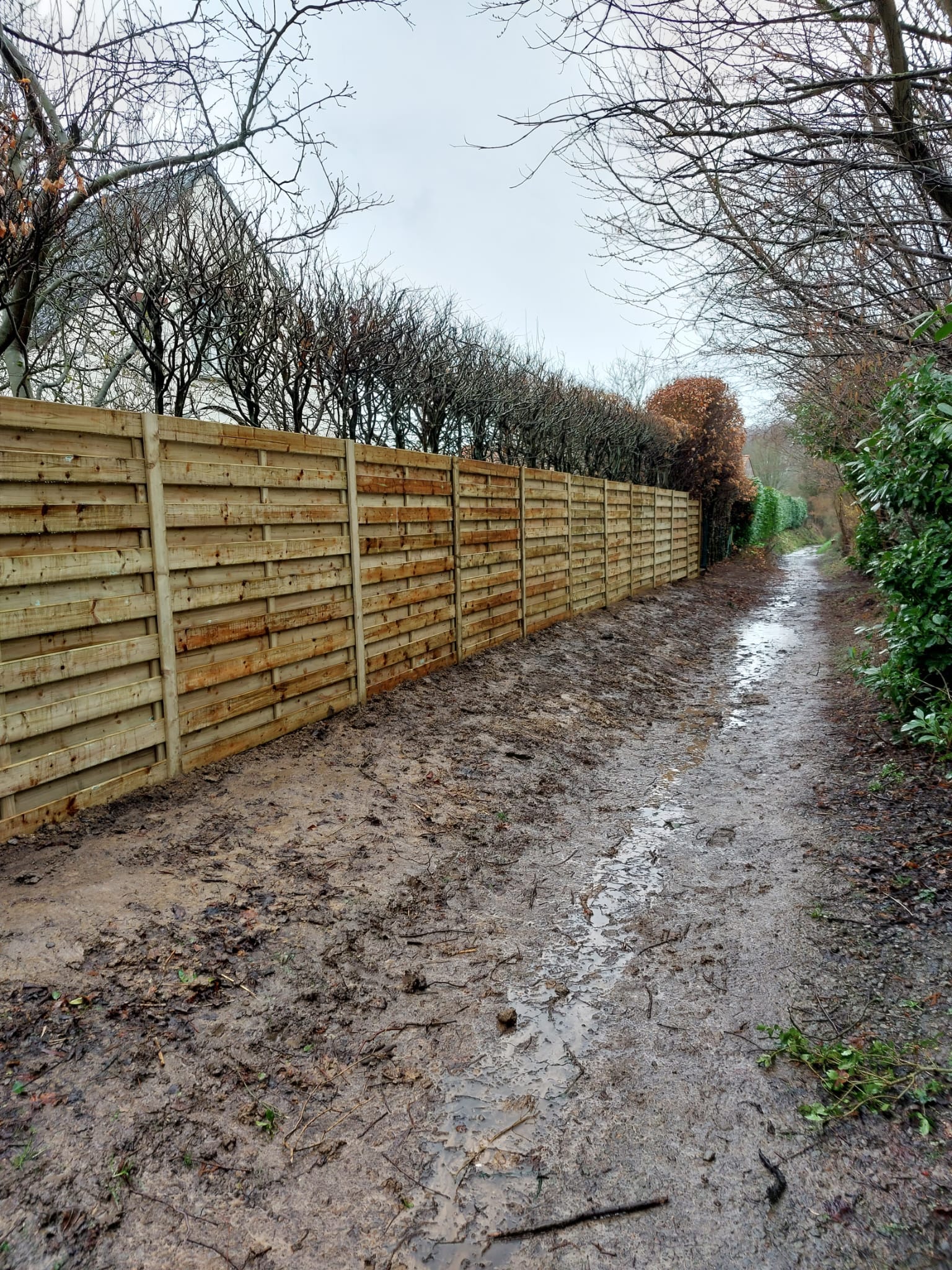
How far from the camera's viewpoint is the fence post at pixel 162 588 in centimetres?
425

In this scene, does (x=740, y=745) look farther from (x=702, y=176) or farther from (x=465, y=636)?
(x=702, y=176)

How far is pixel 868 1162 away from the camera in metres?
2.11

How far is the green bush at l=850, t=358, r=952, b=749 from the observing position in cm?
474

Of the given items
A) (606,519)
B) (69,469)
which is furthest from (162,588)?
(606,519)

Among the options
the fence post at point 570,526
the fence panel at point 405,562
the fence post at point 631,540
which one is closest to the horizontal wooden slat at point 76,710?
the fence panel at point 405,562

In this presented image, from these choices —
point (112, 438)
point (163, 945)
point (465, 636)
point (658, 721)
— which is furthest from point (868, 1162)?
point (465, 636)

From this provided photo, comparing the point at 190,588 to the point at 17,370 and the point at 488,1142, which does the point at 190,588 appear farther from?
the point at 17,370

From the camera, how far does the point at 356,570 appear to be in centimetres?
618

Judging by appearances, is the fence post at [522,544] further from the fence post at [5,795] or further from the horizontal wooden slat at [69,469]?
the fence post at [5,795]

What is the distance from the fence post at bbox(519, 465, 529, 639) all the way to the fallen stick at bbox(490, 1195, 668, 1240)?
26.2 feet

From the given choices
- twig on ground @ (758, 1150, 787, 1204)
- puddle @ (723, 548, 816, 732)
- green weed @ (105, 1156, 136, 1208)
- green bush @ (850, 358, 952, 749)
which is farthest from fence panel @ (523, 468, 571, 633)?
green weed @ (105, 1156, 136, 1208)

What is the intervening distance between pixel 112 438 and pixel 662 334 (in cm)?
368

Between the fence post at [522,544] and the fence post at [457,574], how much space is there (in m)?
1.78

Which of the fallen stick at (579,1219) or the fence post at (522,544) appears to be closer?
the fallen stick at (579,1219)
